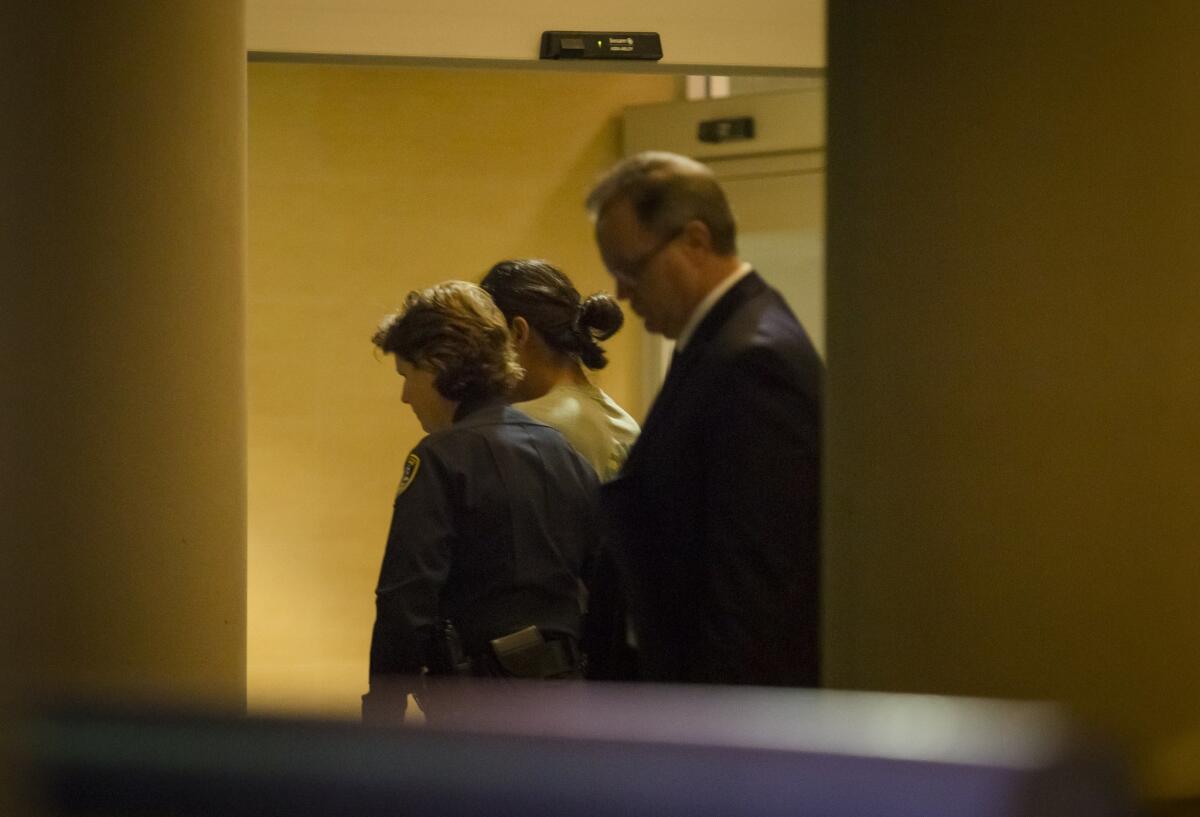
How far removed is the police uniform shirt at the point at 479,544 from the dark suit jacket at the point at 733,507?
2.03 ft

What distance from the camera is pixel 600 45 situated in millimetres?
4590

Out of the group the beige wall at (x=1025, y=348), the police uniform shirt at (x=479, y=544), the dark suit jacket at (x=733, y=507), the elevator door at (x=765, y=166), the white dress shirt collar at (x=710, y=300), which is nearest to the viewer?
the beige wall at (x=1025, y=348)

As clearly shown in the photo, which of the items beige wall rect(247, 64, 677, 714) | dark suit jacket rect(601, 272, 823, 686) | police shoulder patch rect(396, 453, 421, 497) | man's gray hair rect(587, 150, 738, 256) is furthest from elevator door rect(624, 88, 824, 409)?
dark suit jacket rect(601, 272, 823, 686)

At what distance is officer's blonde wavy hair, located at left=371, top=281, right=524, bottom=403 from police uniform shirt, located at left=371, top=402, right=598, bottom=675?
0.39 ft

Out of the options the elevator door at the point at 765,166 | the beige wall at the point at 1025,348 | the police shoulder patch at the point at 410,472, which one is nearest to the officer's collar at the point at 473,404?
the police shoulder patch at the point at 410,472

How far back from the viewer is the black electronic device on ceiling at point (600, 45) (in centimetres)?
455

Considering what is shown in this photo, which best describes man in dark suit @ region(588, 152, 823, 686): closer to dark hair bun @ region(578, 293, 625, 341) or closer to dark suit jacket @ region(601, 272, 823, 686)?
dark suit jacket @ region(601, 272, 823, 686)

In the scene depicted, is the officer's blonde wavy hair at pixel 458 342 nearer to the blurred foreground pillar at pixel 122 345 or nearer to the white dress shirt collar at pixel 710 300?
the blurred foreground pillar at pixel 122 345

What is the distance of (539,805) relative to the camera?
0.95 meters

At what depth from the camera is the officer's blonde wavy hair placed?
3.86 m

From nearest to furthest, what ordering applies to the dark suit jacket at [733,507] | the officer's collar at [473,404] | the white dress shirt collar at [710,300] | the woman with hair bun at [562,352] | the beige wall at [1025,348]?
the beige wall at [1025,348] → the dark suit jacket at [733,507] → the white dress shirt collar at [710,300] → the officer's collar at [473,404] → the woman with hair bun at [562,352]

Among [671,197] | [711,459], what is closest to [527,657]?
[711,459]

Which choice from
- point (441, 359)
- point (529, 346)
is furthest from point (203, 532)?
point (529, 346)

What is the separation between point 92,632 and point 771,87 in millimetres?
5969
